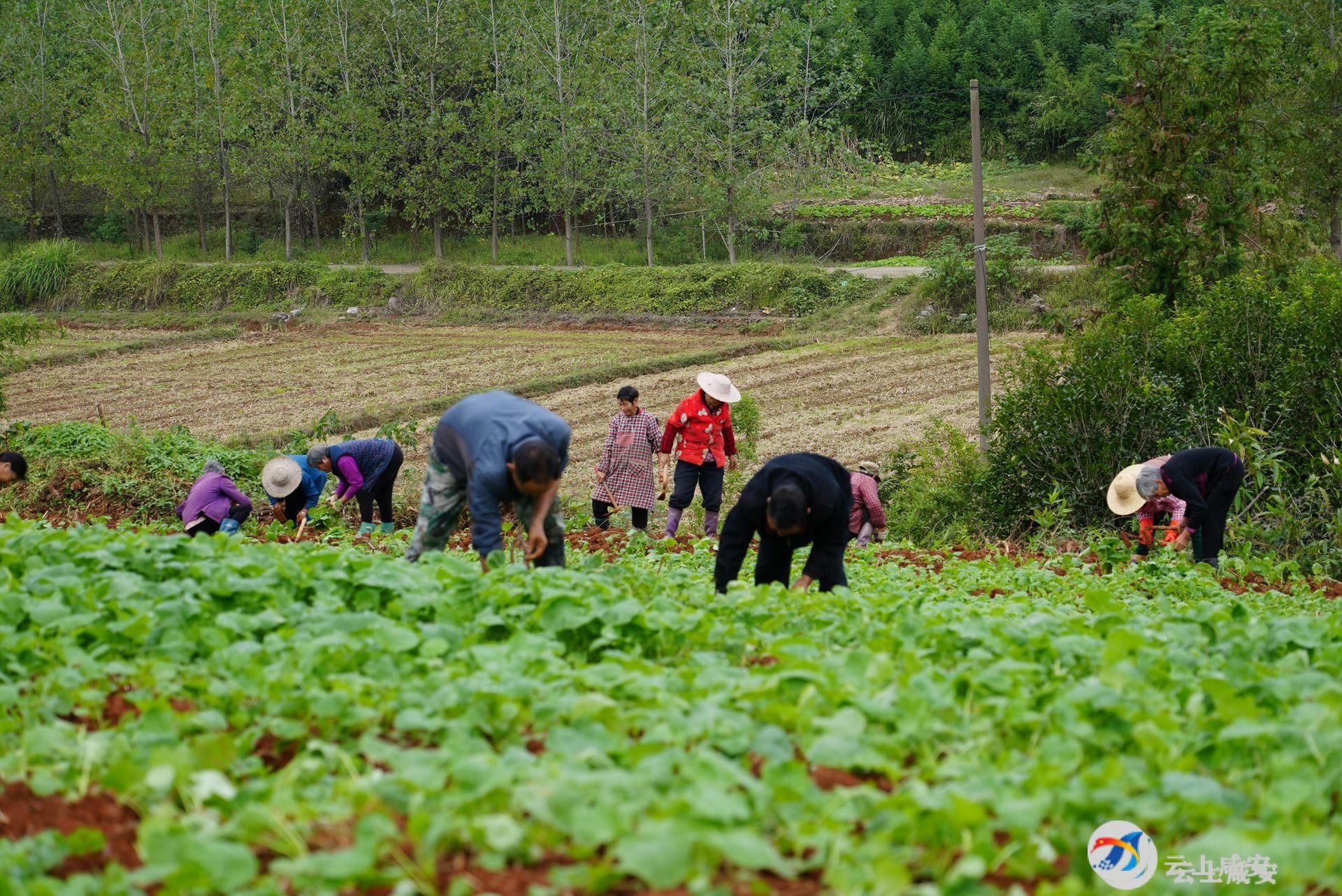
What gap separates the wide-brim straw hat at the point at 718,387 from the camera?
1177 cm

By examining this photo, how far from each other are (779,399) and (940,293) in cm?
901

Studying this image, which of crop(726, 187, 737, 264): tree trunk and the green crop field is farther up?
crop(726, 187, 737, 264): tree trunk

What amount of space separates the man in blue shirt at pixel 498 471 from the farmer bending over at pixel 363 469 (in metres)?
4.65

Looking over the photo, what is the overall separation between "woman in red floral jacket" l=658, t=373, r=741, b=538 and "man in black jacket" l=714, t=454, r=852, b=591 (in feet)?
16.0

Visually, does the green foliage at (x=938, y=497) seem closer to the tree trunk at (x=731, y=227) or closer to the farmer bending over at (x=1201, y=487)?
the farmer bending over at (x=1201, y=487)

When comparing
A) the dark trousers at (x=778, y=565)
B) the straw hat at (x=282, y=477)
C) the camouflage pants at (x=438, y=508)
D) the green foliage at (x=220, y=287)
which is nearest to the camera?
the dark trousers at (x=778, y=565)

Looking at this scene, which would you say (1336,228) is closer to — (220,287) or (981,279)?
(981,279)

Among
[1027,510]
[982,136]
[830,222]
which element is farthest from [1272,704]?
[982,136]

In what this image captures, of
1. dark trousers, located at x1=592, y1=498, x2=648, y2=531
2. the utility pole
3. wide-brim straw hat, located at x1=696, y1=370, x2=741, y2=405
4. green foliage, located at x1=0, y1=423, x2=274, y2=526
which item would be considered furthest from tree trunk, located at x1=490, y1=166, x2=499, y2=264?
wide-brim straw hat, located at x1=696, y1=370, x2=741, y2=405

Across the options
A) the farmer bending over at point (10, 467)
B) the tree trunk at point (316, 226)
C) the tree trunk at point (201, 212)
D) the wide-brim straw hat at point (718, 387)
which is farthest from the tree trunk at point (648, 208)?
the farmer bending over at point (10, 467)

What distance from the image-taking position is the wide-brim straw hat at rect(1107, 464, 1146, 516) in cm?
1013

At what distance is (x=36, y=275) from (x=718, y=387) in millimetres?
35792

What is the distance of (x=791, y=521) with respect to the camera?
6.20m

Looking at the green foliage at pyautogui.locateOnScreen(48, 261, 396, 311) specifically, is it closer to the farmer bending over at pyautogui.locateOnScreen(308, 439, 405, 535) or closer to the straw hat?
the farmer bending over at pyautogui.locateOnScreen(308, 439, 405, 535)
